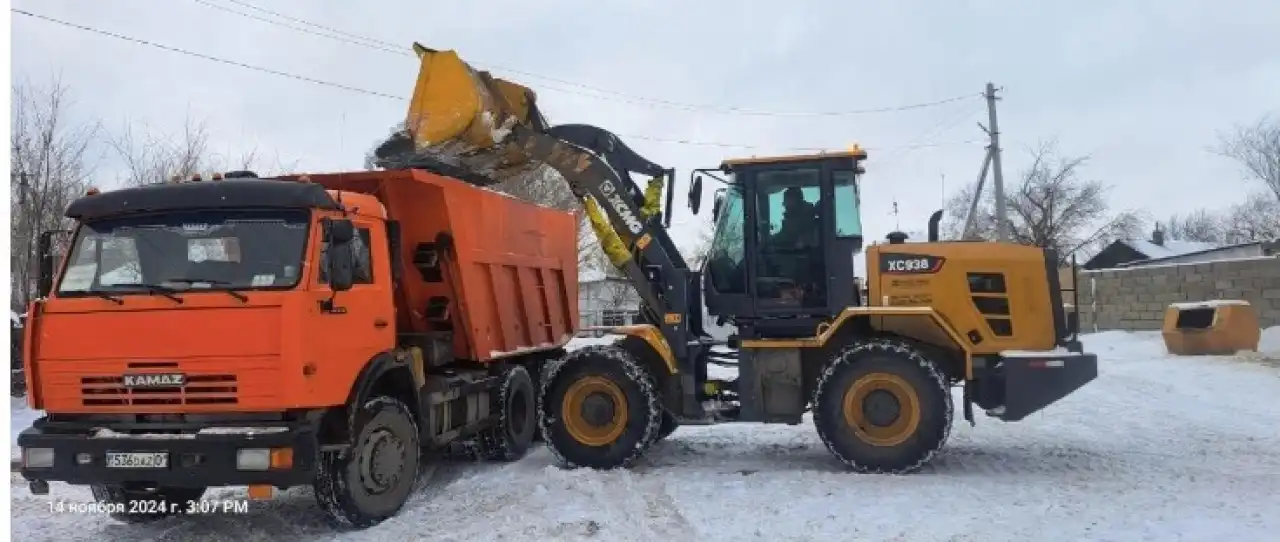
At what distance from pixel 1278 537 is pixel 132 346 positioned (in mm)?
7766

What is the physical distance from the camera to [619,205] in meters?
9.75

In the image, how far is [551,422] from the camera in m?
9.45

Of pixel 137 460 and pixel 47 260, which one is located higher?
pixel 47 260

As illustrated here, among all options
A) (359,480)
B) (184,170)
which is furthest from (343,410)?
(184,170)

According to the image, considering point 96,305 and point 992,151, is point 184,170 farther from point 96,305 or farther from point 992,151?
point 992,151

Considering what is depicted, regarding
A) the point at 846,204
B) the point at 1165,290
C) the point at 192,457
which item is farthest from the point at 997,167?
the point at 192,457

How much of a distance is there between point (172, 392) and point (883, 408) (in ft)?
19.6

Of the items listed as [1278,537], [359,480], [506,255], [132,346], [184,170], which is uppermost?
[184,170]

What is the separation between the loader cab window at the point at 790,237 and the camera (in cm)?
958

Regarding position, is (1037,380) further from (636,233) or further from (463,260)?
(463,260)

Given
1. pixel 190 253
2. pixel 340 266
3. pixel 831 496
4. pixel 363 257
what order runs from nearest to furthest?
pixel 190 253, pixel 340 266, pixel 363 257, pixel 831 496

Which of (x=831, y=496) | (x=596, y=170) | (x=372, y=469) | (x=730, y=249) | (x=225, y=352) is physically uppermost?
(x=596, y=170)

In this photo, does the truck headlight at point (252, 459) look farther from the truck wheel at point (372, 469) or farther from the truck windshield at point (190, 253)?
the truck windshield at point (190, 253)

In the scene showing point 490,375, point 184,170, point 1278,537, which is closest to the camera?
point 1278,537
